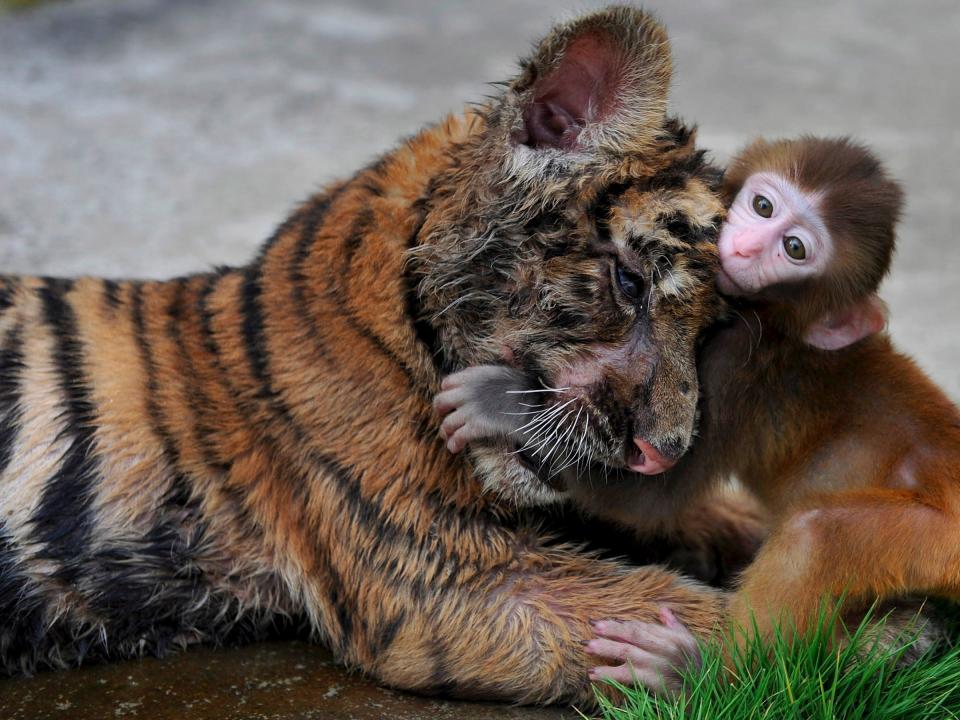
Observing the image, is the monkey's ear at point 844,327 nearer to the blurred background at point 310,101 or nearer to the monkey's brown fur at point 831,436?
the monkey's brown fur at point 831,436

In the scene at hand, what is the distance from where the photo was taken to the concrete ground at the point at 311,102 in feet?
20.8

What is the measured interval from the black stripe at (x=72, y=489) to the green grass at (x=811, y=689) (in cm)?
152

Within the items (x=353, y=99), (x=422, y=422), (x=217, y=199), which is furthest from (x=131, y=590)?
(x=353, y=99)

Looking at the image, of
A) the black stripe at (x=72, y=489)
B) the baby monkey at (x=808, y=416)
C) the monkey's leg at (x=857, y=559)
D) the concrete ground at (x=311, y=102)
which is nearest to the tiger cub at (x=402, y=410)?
the black stripe at (x=72, y=489)

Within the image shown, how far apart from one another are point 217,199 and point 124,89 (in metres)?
1.75

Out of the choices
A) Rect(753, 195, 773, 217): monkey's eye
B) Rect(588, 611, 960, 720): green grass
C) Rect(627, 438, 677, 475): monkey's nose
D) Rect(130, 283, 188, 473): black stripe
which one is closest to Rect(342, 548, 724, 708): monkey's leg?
Rect(588, 611, 960, 720): green grass

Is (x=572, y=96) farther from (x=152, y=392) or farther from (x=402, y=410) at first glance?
(x=152, y=392)

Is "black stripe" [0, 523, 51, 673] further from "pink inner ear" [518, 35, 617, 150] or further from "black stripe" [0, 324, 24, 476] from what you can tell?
"pink inner ear" [518, 35, 617, 150]

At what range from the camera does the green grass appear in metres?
2.86

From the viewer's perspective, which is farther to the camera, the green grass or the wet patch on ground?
the wet patch on ground

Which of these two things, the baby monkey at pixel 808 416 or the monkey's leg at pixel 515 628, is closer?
the baby monkey at pixel 808 416

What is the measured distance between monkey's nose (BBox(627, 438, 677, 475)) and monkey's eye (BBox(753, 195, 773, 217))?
666mm

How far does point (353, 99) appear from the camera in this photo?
8.22 meters

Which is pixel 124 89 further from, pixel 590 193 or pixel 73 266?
pixel 590 193
